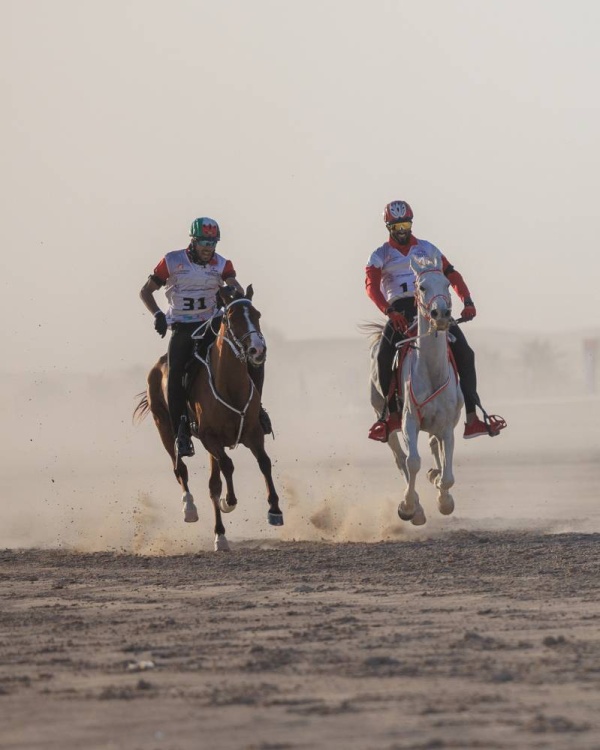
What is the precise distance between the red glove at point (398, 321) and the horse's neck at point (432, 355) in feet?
1.60

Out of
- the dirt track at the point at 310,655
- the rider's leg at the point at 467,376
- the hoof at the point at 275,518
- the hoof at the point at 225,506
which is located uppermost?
the rider's leg at the point at 467,376

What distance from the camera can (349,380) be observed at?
Result: 8381 cm

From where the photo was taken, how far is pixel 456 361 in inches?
680

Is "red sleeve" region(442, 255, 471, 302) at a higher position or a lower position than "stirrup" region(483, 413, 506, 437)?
higher

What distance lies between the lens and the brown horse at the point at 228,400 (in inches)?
652

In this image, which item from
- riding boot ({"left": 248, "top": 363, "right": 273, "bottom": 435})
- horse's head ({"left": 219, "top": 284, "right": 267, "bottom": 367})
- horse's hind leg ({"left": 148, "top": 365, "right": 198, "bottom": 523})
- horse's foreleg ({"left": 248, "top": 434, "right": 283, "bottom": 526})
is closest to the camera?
horse's head ({"left": 219, "top": 284, "right": 267, "bottom": 367})

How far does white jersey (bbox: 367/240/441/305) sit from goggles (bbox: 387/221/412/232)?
0.59 ft

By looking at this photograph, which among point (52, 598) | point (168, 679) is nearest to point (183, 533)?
point (52, 598)

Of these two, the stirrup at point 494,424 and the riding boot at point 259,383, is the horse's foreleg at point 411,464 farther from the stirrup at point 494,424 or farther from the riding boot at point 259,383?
the riding boot at point 259,383

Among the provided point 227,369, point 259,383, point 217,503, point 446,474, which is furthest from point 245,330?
point 446,474

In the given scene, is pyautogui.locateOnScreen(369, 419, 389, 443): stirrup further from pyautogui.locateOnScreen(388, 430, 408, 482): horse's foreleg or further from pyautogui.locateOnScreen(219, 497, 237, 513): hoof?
pyautogui.locateOnScreen(219, 497, 237, 513): hoof

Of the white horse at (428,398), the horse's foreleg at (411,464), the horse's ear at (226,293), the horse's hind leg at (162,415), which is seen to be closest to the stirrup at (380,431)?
the white horse at (428,398)

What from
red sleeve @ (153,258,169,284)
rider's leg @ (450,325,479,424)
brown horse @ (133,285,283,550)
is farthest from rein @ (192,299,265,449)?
rider's leg @ (450,325,479,424)

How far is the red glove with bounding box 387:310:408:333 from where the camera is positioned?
17016mm
